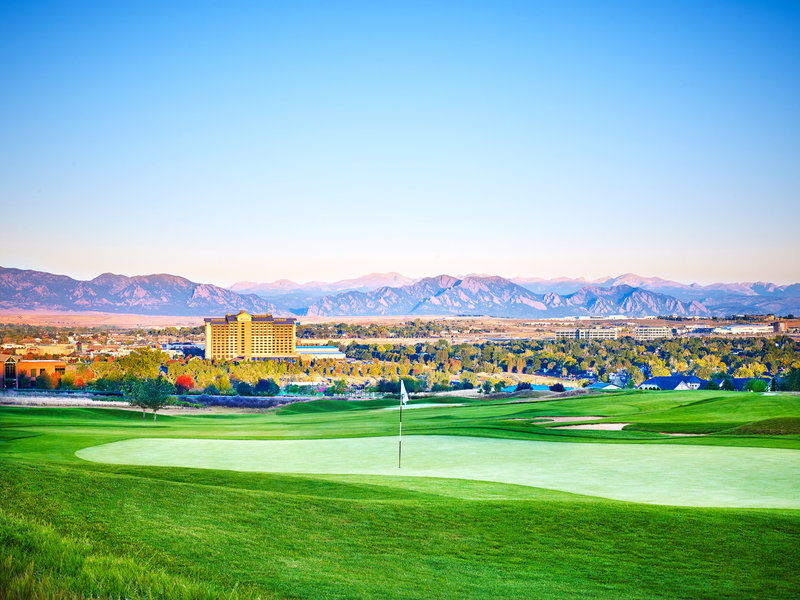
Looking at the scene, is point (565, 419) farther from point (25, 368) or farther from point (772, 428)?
point (25, 368)

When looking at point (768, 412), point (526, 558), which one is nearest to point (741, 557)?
point (526, 558)

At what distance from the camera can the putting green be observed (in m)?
18.9

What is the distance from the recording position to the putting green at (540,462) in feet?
61.9

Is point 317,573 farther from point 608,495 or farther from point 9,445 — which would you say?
point 9,445

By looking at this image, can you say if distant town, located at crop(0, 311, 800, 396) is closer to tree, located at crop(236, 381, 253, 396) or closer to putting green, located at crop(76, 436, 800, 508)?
tree, located at crop(236, 381, 253, 396)

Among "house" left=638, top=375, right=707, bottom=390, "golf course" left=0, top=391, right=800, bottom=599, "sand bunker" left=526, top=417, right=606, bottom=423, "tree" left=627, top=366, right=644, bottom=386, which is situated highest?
"golf course" left=0, top=391, right=800, bottom=599

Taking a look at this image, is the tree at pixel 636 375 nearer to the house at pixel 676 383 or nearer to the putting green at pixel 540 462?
the house at pixel 676 383

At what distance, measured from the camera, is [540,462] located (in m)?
24.9

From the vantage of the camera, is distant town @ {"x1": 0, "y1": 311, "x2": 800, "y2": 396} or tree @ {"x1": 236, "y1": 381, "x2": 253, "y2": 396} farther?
tree @ {"x1": 236, "y1": 381, "x2": 253, "y2": 396}

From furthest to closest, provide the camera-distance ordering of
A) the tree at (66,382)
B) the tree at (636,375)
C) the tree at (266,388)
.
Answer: the tree at (636,375)
the tree at (266,388)
the tree at (66,382)

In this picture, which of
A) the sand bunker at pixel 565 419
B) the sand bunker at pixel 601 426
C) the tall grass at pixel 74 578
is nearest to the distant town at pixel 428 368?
the sand bunker at pixel 565 419

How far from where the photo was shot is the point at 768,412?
40.8m

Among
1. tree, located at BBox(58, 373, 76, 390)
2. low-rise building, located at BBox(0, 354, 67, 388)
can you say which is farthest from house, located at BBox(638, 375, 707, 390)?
low-rise building, located at BBox(0, 354, 67, 388)

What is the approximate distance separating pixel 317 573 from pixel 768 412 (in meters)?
37.6
